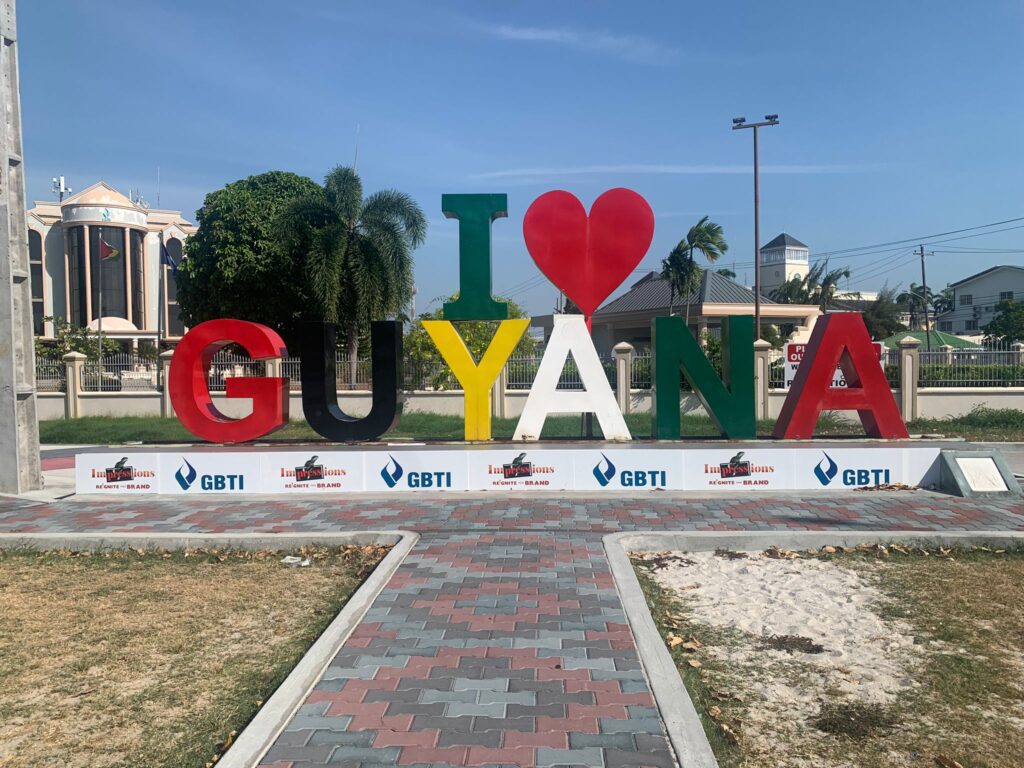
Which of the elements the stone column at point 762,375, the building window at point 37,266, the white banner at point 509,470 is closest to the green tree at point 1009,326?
the stone column at point 762,375

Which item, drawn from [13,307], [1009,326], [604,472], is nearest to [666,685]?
[604,472]

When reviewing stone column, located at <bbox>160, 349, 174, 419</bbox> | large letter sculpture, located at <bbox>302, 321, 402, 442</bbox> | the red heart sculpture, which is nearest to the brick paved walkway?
large letter sculpture, located at <bbox>302, 321, 402, 442</bbox>

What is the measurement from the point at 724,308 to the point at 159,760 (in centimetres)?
3767

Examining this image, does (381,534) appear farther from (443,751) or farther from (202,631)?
(443,751)

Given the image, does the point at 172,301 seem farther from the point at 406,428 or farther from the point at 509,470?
the point at 509,470

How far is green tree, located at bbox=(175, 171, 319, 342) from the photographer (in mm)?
32719

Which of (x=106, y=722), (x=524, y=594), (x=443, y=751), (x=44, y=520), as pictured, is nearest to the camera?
(x=443, y=751)

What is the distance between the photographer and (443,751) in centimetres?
404

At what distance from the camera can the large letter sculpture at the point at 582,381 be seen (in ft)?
44.5

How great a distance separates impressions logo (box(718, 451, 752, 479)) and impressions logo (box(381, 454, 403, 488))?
16.2ft

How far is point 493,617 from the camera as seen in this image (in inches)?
245

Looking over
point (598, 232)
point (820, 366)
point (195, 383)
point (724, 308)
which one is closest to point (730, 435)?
point (820, 366)

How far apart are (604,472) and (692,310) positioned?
29.3 meters

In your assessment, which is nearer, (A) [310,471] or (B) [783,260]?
(A) [310,471]
